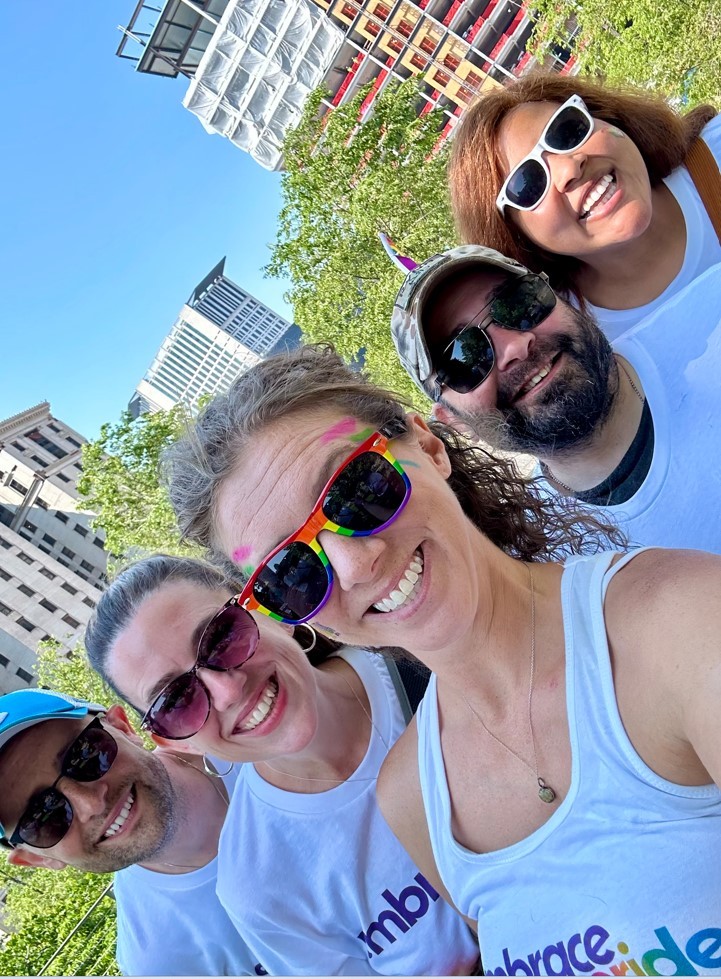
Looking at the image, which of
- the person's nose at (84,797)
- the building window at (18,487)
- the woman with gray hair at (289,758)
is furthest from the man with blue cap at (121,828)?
the building window at (18,487)

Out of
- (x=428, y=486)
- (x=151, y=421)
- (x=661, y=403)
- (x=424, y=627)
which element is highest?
(x=661, y=403)

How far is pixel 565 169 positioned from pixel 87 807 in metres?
3.85

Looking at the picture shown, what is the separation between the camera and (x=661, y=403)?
8.17 feet

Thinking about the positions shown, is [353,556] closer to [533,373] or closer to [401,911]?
[533,373]

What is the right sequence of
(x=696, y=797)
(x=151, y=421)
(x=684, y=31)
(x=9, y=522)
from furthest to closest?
(x=9, y=522), (x=151, y=421), (x=684, y=31), (x=696, y=797)

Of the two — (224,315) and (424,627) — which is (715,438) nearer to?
(424,627)

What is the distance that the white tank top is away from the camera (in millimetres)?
1446

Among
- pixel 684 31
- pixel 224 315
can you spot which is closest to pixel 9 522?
pixel 684 31

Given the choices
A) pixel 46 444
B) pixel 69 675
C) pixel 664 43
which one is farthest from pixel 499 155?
pixel 46 444

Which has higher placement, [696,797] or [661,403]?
[661,403]

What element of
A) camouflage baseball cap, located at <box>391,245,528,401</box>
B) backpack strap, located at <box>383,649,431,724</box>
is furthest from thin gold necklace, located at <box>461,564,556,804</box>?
camouflage baseball cap, located at <box>391,245,528,401</box>

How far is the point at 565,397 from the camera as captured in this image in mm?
2586

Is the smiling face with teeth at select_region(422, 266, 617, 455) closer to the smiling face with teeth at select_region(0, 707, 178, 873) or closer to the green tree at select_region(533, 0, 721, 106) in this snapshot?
the smiling face with teeth at select_region(0, 707, 178, 873)

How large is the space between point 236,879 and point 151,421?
59.4 ft
